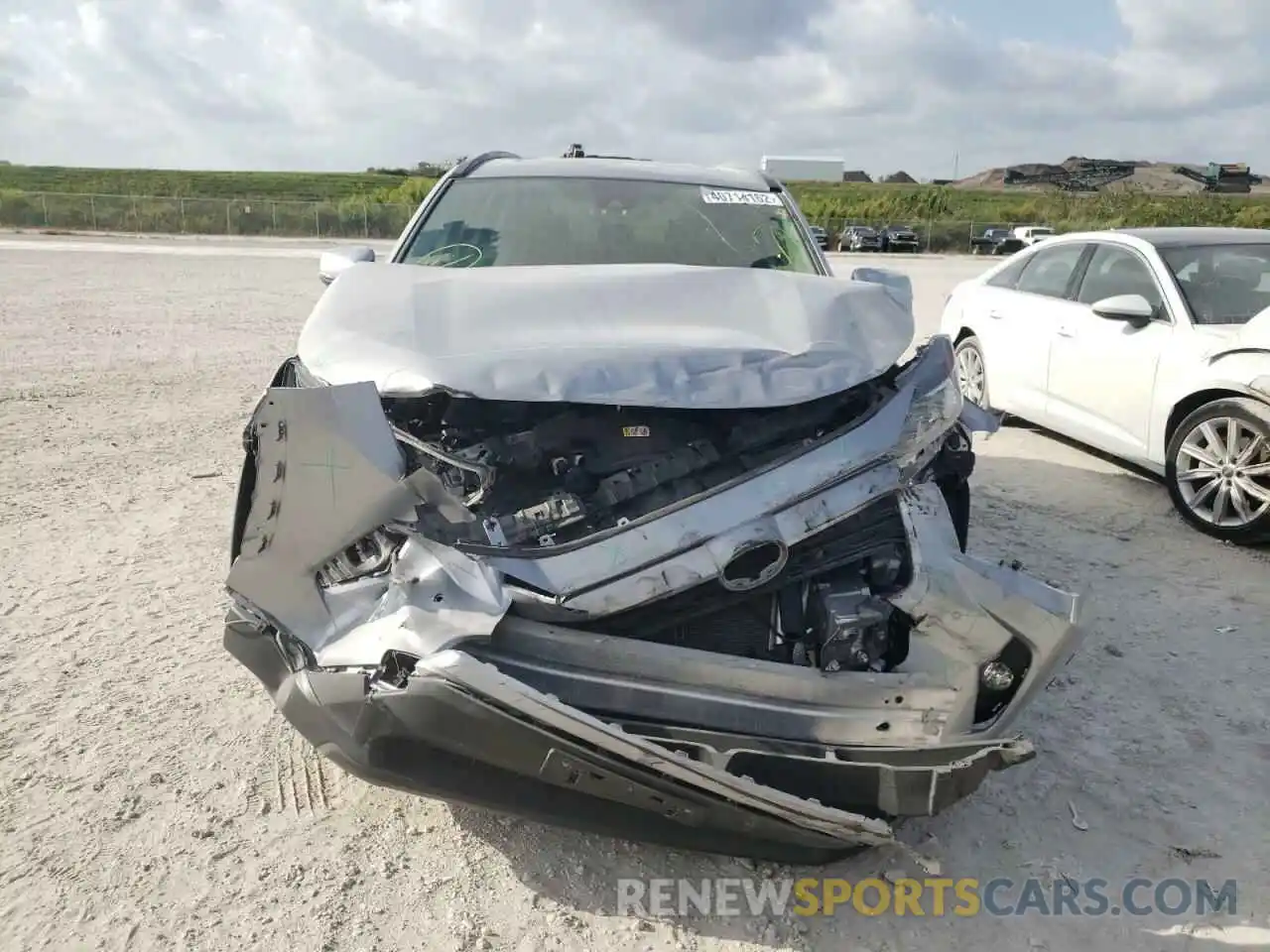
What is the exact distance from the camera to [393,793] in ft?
9.50

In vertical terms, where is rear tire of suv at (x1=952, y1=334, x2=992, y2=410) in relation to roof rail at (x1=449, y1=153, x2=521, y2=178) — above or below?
below

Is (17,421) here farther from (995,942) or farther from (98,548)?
(995,942)

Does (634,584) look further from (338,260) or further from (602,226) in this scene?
(338,260)

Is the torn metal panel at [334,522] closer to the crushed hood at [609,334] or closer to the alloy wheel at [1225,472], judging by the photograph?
the crushed hood at [609,334]

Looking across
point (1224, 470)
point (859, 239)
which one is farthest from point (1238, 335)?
point (859, 239)

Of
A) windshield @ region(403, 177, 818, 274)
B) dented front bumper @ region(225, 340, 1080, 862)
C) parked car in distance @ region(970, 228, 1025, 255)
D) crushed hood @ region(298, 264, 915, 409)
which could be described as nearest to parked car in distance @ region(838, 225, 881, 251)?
parked car in distance @ region(970, 228, 1025, 255)

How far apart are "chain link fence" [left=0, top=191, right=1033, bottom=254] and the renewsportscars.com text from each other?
35891mm

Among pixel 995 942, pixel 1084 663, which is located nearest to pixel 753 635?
pixel 995 942

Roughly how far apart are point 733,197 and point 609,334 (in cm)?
210

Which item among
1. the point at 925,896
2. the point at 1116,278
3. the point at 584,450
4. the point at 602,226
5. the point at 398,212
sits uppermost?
Result: the point at 398,212

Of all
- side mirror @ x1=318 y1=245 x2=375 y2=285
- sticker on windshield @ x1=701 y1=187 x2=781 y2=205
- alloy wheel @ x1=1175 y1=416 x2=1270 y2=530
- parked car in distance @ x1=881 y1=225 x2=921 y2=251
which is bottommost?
alloy wheel @ x1=1175 y1=416 x2=1270 y2=530

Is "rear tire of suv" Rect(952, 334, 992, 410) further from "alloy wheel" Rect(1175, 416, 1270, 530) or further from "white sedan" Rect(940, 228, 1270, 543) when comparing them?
"alloy wheel" Rect(1175, 416, 1270, 530)

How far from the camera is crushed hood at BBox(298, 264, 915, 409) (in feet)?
8.47

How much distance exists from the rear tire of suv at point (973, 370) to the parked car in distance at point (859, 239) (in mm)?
32878
